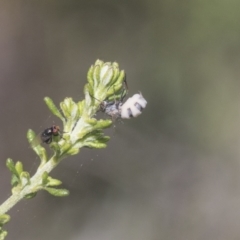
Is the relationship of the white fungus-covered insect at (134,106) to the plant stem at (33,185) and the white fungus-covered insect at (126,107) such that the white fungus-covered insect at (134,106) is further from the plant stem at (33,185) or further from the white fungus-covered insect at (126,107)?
the plant stem at (33,185)

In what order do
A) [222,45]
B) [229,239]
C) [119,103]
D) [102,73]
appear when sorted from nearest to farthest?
[102,73], [119,103], [229,239], [222,45]

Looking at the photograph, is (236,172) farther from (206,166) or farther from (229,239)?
(229,239)

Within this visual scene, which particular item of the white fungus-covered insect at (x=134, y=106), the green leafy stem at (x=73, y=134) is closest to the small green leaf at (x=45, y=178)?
the green leafy stem at (x=73, y=134)

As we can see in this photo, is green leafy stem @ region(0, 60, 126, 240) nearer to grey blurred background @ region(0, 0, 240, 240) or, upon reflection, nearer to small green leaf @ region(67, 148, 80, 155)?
small green leaf @ region(67, 148, 80, 155)

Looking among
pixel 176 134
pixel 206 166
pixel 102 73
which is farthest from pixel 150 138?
pixel 102 73

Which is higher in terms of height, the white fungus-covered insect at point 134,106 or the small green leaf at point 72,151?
the white fungus-covered insect at point 134,106

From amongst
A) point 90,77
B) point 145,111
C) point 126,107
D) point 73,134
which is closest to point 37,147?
point 73,134
